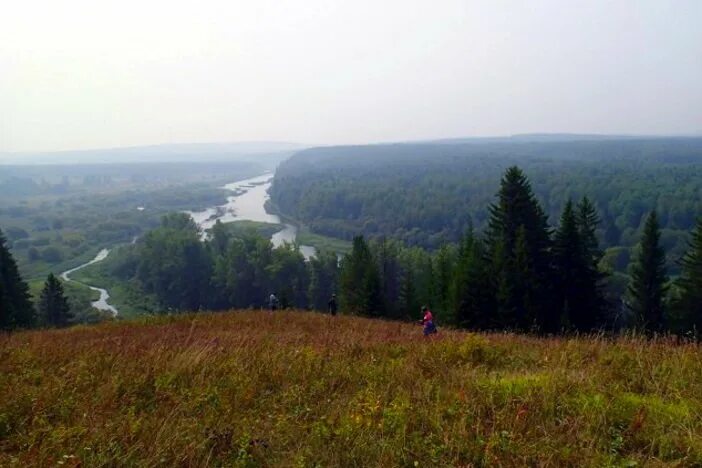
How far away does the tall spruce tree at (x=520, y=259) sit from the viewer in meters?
30.8

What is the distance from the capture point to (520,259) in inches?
1226

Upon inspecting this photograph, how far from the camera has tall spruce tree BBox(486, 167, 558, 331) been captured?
101 ft

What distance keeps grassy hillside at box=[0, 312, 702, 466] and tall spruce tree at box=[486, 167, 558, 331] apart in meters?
23.7

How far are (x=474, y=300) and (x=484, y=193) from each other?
132 metres

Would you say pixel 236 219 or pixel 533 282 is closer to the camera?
pixel 533 282

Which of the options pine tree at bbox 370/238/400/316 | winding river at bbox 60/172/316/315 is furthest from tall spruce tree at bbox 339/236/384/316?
winding river at bbox 60/172/316/315

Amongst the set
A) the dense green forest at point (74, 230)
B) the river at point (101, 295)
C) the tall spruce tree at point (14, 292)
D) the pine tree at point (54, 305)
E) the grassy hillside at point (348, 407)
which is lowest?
the river at point (101, 295)

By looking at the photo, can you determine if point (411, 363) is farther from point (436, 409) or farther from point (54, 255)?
point (54, 255)

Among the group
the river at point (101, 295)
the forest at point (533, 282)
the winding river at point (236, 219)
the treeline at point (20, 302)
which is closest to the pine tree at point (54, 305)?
the treeline at point (20, 302)

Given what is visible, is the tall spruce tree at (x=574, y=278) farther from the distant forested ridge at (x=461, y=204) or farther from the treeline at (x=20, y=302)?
the distant forested ridge at (x=461, y=204)

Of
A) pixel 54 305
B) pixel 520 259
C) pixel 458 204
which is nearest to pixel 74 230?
pixel 54 305

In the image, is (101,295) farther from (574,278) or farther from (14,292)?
(574,278)

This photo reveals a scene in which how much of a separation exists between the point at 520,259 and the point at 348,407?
1104 inches

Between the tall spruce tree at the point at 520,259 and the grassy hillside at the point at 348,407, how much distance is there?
77.7ft
